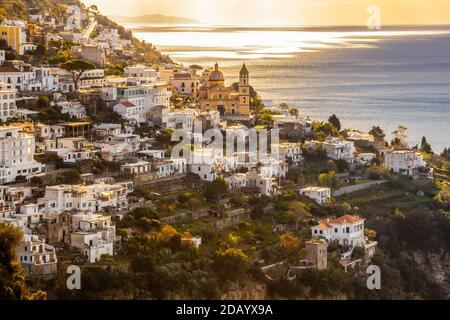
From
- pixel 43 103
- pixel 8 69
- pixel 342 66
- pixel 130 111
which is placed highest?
pixel 342 66

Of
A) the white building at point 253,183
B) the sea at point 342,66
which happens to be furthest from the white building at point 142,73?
the sea at point 342,66

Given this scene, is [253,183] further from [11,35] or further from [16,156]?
[11,35]

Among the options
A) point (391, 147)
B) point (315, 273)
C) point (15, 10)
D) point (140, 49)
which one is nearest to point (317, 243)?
point (315, 273)

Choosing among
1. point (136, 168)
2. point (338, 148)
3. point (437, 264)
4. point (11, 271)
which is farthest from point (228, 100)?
point (11, 271)

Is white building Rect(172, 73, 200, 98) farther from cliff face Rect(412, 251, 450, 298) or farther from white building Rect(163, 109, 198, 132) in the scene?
cliff face Rect(412, 251, 450, 298)
